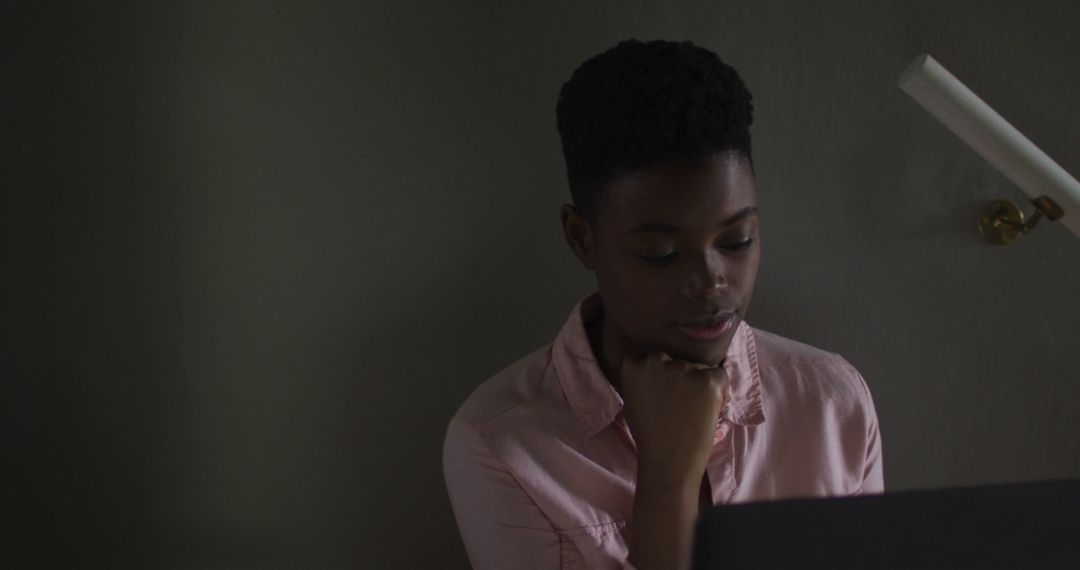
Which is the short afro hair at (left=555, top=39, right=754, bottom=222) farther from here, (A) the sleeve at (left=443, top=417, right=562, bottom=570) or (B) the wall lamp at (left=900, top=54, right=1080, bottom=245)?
(A) the sleeve at (left=443, top=417, right=562, bottom=570)

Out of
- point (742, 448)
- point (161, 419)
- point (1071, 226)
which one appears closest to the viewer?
point (1071, 226)

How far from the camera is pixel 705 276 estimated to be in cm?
92

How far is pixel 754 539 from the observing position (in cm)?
42

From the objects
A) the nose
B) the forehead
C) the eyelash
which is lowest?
the nose

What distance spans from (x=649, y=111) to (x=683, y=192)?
0.08 meters

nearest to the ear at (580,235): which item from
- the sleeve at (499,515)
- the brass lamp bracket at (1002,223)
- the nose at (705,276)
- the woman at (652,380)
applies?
the woman at (652,380)

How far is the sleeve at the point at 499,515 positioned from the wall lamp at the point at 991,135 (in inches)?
20.8

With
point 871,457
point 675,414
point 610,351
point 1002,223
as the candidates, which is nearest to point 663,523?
point 675,414

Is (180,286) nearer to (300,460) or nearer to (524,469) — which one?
(300,460)

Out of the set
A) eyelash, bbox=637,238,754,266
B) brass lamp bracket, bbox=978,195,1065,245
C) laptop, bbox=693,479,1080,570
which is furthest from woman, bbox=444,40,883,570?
Answer: laptop, bbox=693,479,1080,570

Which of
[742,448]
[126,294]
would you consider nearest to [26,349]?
[126,294]

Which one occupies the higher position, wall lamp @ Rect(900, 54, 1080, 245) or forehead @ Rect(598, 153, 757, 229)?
wall lamp @ Rect(900, 54, 1080, 245)

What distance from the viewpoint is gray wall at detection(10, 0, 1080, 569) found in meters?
1.12

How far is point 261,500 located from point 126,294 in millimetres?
296
